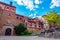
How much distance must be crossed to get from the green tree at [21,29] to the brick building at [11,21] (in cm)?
8

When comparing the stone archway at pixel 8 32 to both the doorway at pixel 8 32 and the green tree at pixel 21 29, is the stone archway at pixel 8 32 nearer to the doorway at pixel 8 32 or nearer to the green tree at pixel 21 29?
the doorway at pixel 8 32

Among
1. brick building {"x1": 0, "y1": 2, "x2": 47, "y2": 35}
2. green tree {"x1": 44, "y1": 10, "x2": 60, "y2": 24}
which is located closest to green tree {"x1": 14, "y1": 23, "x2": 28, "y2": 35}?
brick building {"x1": 0, "y1": 2, "x2": 47, "y2": 35}

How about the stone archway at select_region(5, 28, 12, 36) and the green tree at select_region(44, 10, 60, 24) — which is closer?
the stone archway at select_region(5, 28, 12, 36)

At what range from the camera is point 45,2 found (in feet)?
10.6

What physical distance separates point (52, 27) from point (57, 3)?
0.67 meters

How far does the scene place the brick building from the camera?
3.04m

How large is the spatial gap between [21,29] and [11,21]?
0.32 m

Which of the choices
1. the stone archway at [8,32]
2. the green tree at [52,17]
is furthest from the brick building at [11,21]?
the green tree at [52,17]

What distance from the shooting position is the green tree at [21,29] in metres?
3.09

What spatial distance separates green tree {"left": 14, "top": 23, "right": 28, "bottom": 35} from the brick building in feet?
0.26

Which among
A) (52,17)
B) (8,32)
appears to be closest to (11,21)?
(8,32)

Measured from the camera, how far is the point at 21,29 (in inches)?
124

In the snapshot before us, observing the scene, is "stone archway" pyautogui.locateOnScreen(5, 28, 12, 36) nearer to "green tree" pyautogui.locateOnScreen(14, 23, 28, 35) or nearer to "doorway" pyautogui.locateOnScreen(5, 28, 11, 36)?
"doorway" pyautogui.locateOnScreen(5, 28, 11, 36)

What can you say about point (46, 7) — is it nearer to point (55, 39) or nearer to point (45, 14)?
point (45, 14)
